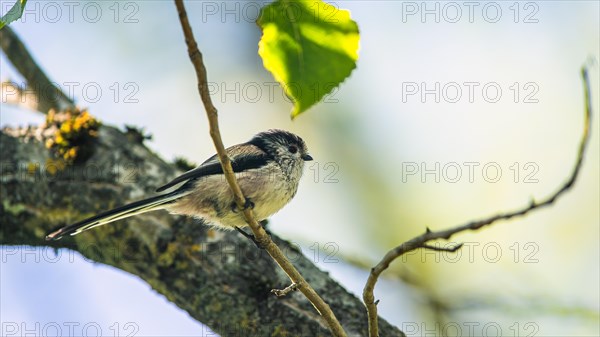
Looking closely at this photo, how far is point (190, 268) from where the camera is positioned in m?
4.33

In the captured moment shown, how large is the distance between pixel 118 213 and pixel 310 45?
2.45m

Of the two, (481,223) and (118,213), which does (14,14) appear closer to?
(481,223)

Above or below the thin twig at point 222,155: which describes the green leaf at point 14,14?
above

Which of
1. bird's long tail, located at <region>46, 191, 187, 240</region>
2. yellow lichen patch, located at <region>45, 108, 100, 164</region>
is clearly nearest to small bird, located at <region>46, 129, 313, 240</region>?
bird's long tail, located at <region>46, 191, 187, 240</region>

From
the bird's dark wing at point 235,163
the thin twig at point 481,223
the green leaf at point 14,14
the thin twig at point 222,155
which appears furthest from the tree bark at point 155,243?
the green leaf at point 14,14

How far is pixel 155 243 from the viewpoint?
448cm

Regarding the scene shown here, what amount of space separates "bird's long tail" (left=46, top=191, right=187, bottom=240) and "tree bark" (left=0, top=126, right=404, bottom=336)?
447 millimetres

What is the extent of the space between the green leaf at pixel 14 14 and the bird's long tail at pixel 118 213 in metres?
2.05

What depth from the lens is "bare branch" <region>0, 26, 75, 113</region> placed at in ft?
18.6

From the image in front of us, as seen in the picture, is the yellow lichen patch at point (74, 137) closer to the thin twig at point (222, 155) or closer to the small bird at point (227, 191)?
the small bird at point (227, 191)

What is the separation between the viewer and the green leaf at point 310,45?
1.77 metres

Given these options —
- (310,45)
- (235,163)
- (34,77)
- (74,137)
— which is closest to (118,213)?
(235,163)

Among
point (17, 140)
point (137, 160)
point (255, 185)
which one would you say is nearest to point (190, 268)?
point (255, 185)

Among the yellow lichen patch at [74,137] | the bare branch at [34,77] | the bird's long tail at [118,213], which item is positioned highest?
the bare branch at [34,77]
